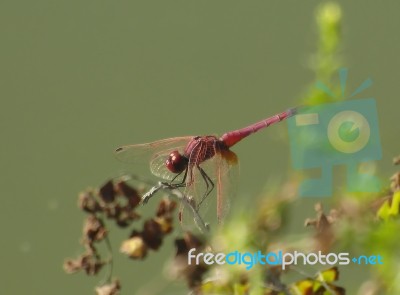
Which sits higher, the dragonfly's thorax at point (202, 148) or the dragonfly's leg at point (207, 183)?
the dragonfly's thorax at point (202, 148)

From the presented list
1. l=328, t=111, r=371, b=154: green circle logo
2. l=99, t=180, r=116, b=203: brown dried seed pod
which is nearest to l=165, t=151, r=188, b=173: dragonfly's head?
l=99, t=180, r=116, b=203: brown dried seed pod

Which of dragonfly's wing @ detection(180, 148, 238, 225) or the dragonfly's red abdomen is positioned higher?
the dragonfly's red abdomen

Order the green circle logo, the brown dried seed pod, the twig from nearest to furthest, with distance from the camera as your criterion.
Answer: the twig, the brown dried seed pod, the green circle logo

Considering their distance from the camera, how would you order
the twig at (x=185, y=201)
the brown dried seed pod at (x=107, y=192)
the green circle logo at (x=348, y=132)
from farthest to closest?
1. the green circle logo at (x=348, y=132)
2. the brown dried seed pod at (x=107, y=192)
3. the twig at (x=185, y=201)

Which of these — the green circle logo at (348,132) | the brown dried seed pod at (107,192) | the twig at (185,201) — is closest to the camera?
the twig at (185,201)

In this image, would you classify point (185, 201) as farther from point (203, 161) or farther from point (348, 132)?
point (348, 132)

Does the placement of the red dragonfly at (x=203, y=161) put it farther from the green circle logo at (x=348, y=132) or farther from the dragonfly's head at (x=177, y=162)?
the green circle logo at (x=348, y=132)


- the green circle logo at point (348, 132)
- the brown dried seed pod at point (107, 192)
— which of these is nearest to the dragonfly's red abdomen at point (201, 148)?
the brown dried seed pod at point (107, 192)

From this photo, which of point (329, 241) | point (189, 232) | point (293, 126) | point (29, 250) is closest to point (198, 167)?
point (189, 232)

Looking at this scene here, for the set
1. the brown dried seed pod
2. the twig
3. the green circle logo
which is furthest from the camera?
the green circle logo

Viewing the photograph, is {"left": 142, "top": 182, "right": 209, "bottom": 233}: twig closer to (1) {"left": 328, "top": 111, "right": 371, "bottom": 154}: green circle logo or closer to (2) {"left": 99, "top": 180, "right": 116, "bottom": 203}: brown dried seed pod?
(2) {"left": 99, "top": 180, "right": 116, "bottom": 203}: brown dried seed pod
